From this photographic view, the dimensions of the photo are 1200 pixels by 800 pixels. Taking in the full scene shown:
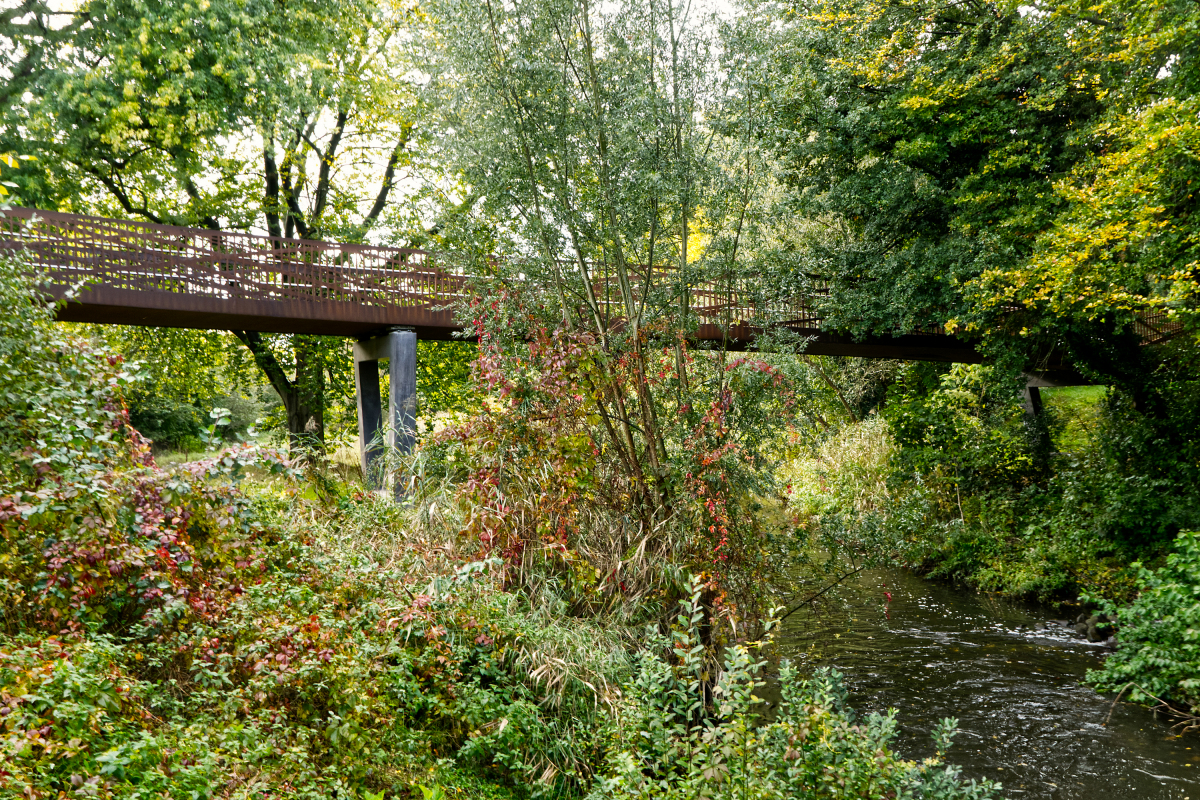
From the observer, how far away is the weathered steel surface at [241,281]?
10.0m

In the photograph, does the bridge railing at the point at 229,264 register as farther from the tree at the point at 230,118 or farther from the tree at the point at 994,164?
the tree at the point at 994,164

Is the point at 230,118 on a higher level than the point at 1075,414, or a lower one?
higher

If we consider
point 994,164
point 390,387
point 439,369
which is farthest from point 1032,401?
point 390,387

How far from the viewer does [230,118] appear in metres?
11.9

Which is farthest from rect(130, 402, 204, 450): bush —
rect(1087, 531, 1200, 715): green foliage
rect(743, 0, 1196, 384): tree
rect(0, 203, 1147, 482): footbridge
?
rect(1087, 531, 1200, 715): green foliage

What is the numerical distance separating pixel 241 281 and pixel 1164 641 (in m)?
12.0

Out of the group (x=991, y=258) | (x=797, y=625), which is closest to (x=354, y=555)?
(x=797, y=625)

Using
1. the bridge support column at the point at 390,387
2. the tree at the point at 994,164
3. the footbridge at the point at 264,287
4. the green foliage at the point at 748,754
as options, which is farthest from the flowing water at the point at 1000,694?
the bridge support column at the point at 390,387

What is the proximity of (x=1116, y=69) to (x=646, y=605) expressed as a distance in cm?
885

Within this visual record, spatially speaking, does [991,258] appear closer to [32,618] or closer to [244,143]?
[32,618]

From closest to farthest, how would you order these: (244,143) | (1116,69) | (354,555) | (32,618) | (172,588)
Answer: (32,618) → (172,588) → (354,555) → (1116,69) → (244,143)

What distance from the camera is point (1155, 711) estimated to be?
7.27m

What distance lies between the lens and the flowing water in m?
6.23

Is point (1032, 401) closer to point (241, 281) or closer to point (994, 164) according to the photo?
point (994, 164)
